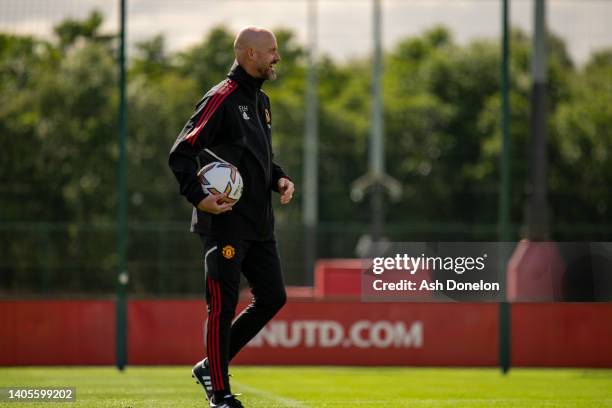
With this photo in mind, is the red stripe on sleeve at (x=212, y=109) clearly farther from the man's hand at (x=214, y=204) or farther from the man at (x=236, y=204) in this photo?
the man's hand at (x=214, y=204)

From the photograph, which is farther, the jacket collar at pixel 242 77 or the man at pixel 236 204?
the jacket collar at pixel 242 77

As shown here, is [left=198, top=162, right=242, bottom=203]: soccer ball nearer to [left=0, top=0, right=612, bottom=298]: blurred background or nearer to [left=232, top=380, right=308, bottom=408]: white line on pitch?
[left=232, top=380, right=308, bottom=408]: white line on pitch

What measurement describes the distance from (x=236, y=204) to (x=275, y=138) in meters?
30.4

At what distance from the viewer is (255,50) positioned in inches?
298

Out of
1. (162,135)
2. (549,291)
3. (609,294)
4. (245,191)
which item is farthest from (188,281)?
(245,191)

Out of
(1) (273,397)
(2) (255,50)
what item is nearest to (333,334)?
(1) (273,397)

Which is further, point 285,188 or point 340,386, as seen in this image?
point 340,386

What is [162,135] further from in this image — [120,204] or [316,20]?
[120,204]

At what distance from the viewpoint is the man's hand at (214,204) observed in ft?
23.7

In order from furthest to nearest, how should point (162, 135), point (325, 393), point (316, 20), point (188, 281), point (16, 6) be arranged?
1. point (316, 20)
2. point (162, 135)
3. point (188, 281)
4. point (16, 6)
5. point (325, 393)

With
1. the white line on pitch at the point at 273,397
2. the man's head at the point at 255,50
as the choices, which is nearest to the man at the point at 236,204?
the man's head at the point at 255,50

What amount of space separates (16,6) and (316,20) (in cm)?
1449

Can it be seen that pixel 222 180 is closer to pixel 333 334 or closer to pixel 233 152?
pixel 233 152

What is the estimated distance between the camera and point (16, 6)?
17.9m
